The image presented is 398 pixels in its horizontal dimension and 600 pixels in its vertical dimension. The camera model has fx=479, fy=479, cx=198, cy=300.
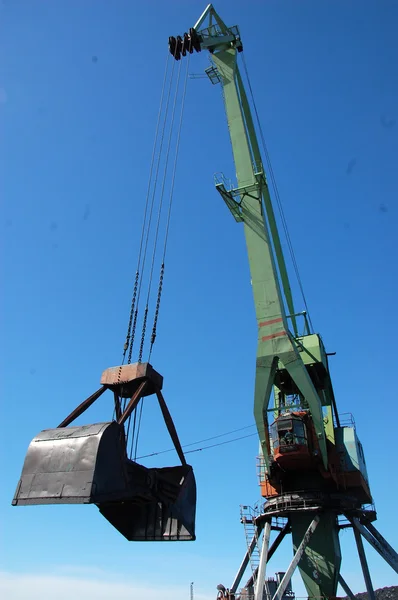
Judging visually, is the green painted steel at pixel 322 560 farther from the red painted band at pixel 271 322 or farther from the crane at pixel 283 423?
the red painted band at pixel 271 322

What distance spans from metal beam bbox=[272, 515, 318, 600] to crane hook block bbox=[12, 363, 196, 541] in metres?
11.6

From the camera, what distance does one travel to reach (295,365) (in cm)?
1823

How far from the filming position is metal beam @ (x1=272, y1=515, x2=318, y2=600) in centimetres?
1856

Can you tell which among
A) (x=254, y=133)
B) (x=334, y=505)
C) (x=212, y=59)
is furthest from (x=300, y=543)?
(x=212, y=59)

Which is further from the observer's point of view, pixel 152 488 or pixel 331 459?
pixel 331 459

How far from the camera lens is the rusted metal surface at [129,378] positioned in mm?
9938

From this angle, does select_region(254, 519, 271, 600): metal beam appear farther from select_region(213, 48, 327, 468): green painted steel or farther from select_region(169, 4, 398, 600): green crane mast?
select_region(213, 48, 327, 468): green painted steel

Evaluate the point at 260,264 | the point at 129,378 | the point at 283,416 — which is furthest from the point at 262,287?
the point at 129,378

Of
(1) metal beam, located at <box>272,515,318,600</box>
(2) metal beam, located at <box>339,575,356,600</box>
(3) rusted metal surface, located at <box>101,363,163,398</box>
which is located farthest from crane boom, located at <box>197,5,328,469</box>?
(3) rusted metal surface, located at <box>101,363,163,398</box>

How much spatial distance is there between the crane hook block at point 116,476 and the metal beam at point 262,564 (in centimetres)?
1218

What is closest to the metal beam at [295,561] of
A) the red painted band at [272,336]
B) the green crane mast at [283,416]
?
the green crane mast at [283,416]

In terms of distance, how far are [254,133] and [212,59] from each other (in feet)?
13.0

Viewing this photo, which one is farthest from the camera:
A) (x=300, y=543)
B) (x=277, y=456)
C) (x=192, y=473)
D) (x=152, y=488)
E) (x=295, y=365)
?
(x=300, y=543)

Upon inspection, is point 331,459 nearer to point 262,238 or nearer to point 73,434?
point 262,238
